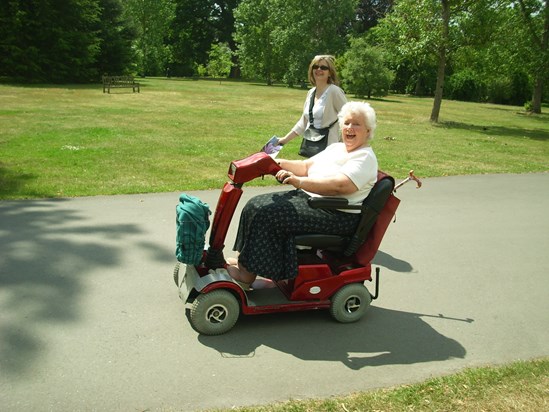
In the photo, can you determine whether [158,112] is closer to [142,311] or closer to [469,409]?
[142,311]

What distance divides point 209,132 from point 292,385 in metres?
12.7

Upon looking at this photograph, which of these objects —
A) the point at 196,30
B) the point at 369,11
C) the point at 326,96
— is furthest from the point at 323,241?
the point at 196,30

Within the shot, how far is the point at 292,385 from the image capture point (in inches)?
132

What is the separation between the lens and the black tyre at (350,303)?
4.20 metres

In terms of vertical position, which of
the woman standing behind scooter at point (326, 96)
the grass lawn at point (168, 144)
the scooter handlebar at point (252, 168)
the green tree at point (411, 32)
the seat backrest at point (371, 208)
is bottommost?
the grass lawn at point (168, 144)

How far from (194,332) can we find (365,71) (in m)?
34.2

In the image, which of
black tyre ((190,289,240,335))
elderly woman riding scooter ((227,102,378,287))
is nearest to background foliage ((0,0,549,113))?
elderly woman riding scooter ((227,102,378,287))

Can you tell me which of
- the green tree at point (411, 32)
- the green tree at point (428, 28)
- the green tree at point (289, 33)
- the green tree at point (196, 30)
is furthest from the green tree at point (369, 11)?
the green tree at point (428, 28)

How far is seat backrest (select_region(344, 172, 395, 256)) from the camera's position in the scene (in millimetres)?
4109

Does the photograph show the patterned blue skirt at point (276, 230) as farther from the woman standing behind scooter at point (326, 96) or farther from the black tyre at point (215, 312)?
the woman standing behind scooter at point (326, 96)

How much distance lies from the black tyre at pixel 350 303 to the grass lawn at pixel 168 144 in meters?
4.53

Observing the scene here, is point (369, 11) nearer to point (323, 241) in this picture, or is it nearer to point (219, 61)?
point (219, 61)

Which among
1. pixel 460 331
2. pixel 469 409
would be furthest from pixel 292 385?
pixel 460 331

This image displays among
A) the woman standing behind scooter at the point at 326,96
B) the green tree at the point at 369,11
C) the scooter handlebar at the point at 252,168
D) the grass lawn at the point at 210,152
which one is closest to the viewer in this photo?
the grass lawn at the point at 210,152
